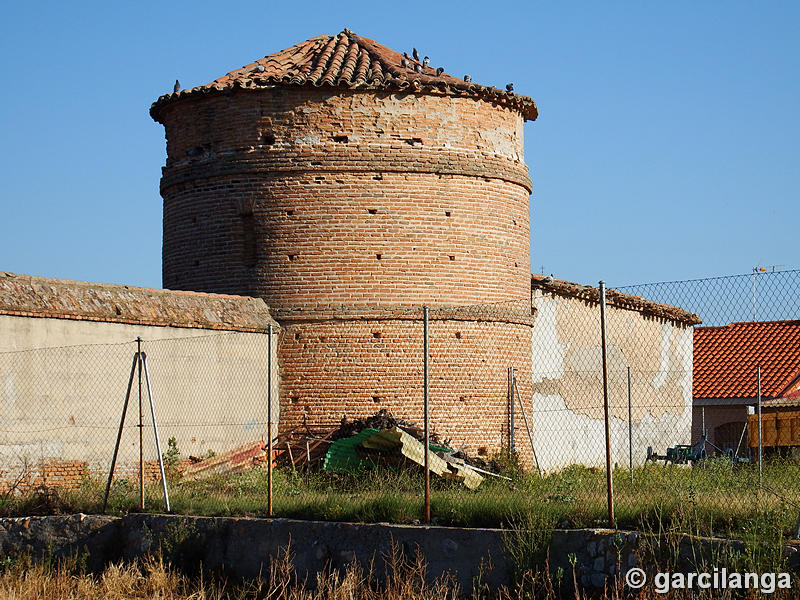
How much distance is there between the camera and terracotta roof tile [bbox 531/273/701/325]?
2020 centimetres

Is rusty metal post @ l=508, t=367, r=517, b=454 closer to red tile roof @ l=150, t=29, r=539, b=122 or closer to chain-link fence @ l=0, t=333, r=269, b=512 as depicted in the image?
chain-link fence @ l=0, t=333, r=269, b=512

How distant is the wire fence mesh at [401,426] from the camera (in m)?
11.5

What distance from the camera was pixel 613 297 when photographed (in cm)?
2222

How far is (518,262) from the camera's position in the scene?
19.6 m

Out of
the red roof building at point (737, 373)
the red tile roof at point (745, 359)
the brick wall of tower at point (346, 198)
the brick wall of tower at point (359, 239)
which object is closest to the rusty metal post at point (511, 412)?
the brick wall of tower at point (359, 239)


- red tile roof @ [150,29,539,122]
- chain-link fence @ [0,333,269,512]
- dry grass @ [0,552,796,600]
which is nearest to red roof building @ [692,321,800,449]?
red tile roof @ [150,29,539,122]

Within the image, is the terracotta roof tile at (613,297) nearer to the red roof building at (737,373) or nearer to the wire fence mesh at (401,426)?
the wire fence mesh at (401,426)

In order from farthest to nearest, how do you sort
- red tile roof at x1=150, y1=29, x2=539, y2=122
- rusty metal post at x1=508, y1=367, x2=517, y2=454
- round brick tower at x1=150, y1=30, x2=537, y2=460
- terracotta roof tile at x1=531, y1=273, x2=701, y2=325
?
terracotta roof tile at x1=531, y1=273, x2=701, y2=325
rusty metal post at x1=508, y1=367, x2=517, y2=454
red tile roof at x1=150, y1=29, x2=539, y2=122
round brick tower at x1=150, y1=30, x2=537, y2=460

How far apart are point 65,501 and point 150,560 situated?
2151 mm

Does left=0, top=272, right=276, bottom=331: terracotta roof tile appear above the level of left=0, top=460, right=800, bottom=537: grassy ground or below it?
above

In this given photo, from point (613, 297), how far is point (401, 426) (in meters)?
6.89

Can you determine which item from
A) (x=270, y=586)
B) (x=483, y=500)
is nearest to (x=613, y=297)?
(x=483, y=500)

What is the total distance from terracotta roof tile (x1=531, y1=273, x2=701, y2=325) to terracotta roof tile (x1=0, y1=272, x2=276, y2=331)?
546cm

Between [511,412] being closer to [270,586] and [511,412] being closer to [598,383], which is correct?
[598,383]
